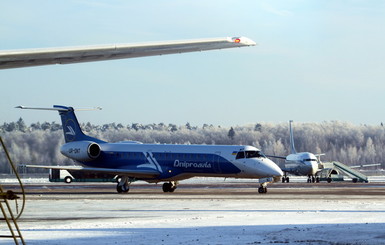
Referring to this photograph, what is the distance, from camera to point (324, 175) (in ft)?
285

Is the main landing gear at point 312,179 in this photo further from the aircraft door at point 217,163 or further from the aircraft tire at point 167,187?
the aircraft door at point 217,163

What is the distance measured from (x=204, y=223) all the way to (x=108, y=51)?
12.8m

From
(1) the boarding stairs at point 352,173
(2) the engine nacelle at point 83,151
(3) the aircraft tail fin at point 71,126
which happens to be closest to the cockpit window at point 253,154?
(2) the engine nacelle at point 83,151

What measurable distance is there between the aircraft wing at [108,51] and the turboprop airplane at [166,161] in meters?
35.9

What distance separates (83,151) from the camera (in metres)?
50.8

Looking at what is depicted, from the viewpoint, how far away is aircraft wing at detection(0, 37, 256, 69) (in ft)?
30.3

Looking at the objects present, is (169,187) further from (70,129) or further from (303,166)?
(303,166)

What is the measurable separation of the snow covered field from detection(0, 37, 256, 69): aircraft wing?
764cm

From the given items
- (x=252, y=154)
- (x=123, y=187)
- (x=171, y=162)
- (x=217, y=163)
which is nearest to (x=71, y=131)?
(x=123, y=187)

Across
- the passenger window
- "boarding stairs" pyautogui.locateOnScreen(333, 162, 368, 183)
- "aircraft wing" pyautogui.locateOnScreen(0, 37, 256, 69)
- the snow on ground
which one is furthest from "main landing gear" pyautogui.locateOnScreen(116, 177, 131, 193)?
"boarding stairs" pyautogui.locateOnScreen(333, 162, 368, 183)

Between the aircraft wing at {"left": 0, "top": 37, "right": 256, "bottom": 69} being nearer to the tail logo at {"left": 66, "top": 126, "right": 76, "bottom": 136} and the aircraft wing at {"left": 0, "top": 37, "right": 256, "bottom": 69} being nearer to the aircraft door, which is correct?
the aircraft door

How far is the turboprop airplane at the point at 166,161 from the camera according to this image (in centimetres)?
4616

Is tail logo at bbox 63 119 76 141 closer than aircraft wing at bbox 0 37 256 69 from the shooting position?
No

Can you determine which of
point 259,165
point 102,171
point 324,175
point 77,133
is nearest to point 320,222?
point 259,165
